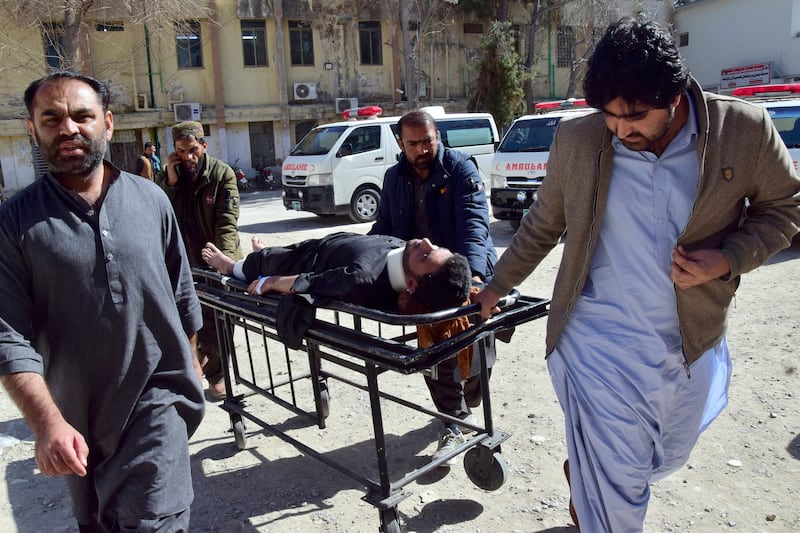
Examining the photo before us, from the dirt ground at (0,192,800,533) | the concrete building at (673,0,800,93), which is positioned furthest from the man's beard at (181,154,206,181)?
the concrete building at (673,0,800,93)

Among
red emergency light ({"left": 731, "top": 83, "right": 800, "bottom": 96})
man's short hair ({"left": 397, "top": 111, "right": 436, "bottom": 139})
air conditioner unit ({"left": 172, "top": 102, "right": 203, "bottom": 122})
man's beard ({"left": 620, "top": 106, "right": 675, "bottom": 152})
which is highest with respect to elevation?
air conditioner unit ({"left": 172, "top": 102, "right": 203, "bottom": 122})

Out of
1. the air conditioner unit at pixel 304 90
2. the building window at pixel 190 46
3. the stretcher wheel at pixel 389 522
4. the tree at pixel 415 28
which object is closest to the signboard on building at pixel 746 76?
the tree at pixel 415 28

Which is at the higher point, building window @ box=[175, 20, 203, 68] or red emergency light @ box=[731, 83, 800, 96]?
building window @ box=[175, 20, 203, 68]

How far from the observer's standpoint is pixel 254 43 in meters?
21.1

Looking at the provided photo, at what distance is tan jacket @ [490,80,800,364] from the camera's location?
201 cm

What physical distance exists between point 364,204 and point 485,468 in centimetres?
929

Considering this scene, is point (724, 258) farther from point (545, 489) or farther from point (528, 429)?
point (528, 429)

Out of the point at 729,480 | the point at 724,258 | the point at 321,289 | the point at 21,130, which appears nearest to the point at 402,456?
the point at 321,289

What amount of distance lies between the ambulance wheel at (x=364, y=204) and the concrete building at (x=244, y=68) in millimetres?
10100

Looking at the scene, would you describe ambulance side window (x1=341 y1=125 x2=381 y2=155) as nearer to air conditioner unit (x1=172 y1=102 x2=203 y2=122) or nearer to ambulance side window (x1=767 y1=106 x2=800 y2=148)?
ambulance side window (x1=767 y1=106 x2=800 y2=148)

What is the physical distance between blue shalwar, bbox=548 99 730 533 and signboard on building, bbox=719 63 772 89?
25615mm

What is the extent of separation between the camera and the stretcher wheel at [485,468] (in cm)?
314

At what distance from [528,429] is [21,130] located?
1855 centimetres

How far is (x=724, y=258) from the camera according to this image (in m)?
2.00
